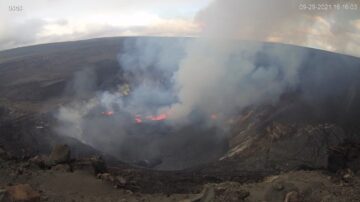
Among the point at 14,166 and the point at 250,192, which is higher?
the point at 14,166

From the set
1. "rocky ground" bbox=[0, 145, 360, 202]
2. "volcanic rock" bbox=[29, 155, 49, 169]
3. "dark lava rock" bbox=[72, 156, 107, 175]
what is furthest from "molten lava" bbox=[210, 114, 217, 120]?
"volcanic rock" bbox=[29, 155, 49, 169]

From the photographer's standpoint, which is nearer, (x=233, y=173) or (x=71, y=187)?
(x=71, y=187)

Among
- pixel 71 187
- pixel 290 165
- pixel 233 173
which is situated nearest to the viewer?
pixel 71 187

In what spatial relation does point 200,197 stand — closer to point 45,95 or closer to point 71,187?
point 71,187

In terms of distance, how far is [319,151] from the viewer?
2614 centimetres

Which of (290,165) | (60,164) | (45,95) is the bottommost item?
(290,165)

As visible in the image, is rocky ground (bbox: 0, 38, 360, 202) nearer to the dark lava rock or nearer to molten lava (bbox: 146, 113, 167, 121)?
the dark lava rock

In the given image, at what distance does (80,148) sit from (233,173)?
11755mm

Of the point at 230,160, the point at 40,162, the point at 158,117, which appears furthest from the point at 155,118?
the point at 40,162

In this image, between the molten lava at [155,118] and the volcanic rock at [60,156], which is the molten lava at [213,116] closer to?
the molten lava at [155,118]

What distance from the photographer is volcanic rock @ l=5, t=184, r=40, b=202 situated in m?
14.7

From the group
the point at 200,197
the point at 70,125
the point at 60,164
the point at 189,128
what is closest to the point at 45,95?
the point at 70,125

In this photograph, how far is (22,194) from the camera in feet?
49.1

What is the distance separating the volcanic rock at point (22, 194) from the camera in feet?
48.2
